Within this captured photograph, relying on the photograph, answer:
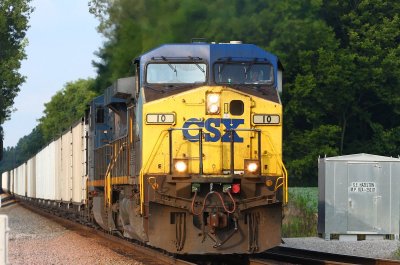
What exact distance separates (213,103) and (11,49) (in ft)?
116

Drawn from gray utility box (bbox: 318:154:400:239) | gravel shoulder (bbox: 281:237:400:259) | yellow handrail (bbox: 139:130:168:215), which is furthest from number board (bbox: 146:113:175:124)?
gray utility box (bbox: 318:154:400:239)

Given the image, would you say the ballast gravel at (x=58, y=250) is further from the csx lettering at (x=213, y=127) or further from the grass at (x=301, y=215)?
the grass at (x=301, y=215)

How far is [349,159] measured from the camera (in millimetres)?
21938

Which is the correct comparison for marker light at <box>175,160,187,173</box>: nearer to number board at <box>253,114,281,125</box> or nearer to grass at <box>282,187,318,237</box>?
number board at <box>253,114,281,125</box>

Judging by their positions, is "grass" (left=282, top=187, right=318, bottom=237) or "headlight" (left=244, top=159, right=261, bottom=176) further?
"grass" (left=282, top=187, right=318, bottom=237)

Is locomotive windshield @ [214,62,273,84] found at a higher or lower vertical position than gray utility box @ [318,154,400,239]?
higher

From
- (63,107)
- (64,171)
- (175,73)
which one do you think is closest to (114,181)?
(175,73)

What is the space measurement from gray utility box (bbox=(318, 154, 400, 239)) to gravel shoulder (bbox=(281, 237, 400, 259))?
566 millimetres

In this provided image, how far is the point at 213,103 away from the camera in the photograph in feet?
43.5

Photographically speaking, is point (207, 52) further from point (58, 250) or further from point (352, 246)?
point (352, 246)

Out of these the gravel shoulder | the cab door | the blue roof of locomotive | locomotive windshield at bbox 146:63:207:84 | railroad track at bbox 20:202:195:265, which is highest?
the blue roof of locomotive

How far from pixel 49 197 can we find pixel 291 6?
15.2m

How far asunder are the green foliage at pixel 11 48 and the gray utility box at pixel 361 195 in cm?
2766

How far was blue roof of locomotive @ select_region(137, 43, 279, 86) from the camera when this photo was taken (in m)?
13.4
